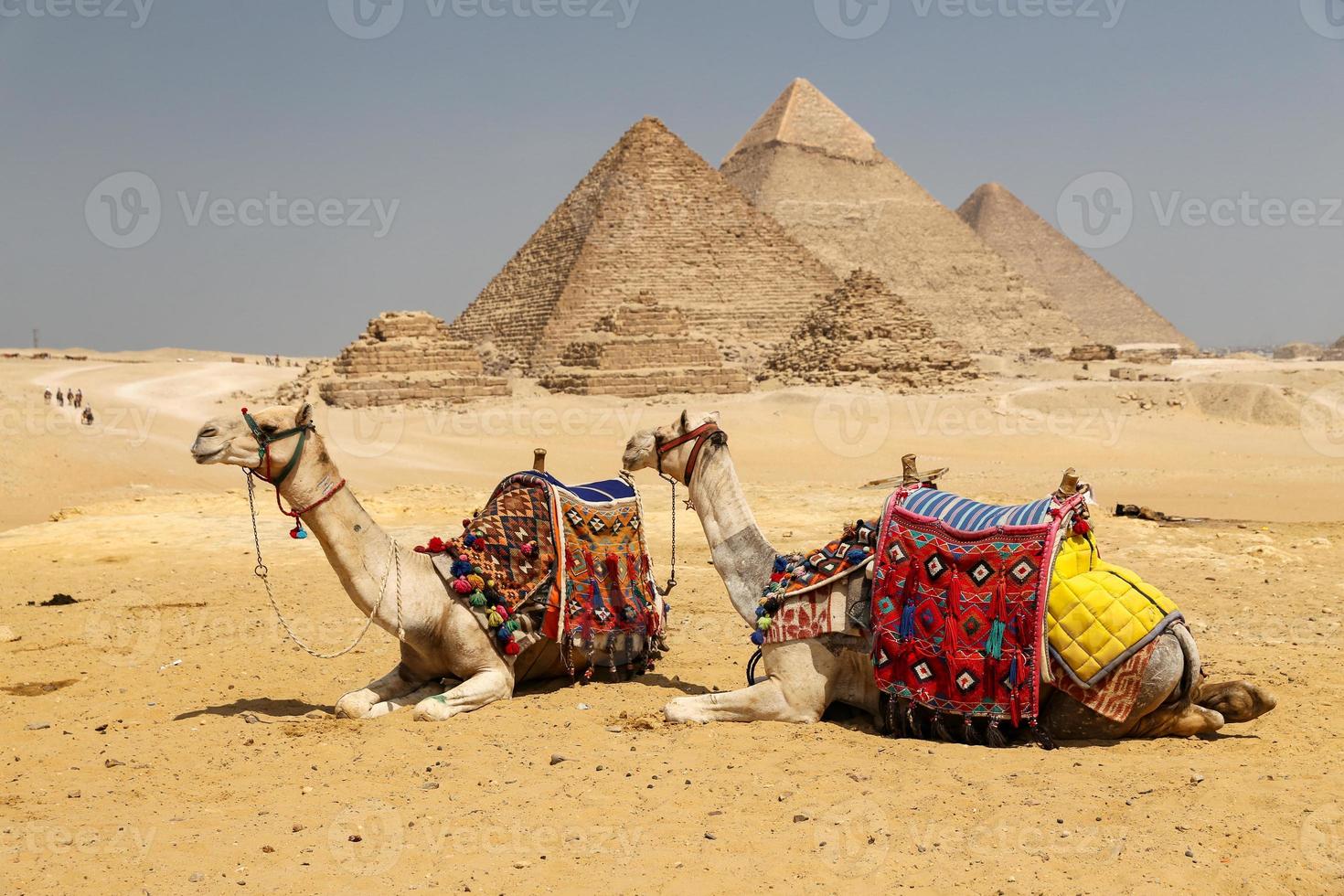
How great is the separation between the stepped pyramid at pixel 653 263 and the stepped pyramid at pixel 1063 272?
6139 centimetres

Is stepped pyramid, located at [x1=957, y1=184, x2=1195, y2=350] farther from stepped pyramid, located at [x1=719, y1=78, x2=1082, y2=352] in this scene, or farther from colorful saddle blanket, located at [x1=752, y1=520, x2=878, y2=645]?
colorful saddle blanket, located at [x1=752, y1=520, x2=878, y2=645]

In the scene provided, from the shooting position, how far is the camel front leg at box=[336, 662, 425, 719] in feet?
15.6

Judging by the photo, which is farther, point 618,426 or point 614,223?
point 614,223

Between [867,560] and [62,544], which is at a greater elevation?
[867,560]

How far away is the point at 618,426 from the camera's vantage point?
27562 millimetres

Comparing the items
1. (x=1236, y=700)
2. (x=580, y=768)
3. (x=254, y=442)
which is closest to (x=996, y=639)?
(x=1236, y=700)

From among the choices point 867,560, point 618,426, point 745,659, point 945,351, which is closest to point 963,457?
point 618,426

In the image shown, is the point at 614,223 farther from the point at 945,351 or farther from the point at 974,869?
the point at 974,869

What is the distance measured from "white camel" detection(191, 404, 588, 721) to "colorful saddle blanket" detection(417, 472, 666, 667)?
0.12 meters

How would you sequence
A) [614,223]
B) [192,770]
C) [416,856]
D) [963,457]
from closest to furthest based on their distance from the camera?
1. [416,856]
2. [192,770]
3. [963,457]
4. [614,223]

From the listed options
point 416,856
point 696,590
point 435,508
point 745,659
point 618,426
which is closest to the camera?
point 416,856

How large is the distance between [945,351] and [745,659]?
3966 centimetres

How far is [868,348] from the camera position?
4272 cm

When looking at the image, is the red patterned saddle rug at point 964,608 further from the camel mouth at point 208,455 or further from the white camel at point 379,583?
the camel mouth at point 208,455
